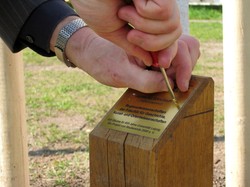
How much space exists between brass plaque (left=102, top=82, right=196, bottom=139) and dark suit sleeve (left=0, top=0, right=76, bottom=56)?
376mm

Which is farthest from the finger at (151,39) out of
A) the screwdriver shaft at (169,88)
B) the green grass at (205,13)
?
the green grass at (205,13)

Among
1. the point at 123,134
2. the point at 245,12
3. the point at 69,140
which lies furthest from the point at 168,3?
the point at 69,140

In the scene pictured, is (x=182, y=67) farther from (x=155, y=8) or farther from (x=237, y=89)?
(x=237, y=89)

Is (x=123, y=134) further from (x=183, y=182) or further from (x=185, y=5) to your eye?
(x=185, y=5)

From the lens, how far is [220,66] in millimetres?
6766

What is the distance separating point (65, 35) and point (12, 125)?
2.76 feet

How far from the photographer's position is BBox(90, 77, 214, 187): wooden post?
1385mm

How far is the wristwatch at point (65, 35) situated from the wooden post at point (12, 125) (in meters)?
0.72

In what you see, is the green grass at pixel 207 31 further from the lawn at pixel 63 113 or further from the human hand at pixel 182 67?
the human hand at pixel 182 67

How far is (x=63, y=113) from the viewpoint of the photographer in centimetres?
488

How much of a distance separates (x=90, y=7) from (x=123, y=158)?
0.37 metres

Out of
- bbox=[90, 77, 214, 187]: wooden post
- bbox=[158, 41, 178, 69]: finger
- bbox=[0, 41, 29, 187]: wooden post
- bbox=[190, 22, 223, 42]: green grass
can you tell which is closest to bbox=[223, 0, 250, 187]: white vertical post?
bbox=[0, 41, 29, 187]: wooden post

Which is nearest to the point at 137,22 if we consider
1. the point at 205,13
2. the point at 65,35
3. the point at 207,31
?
the point at 65,35

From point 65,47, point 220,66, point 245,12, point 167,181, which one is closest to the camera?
point 167,181
